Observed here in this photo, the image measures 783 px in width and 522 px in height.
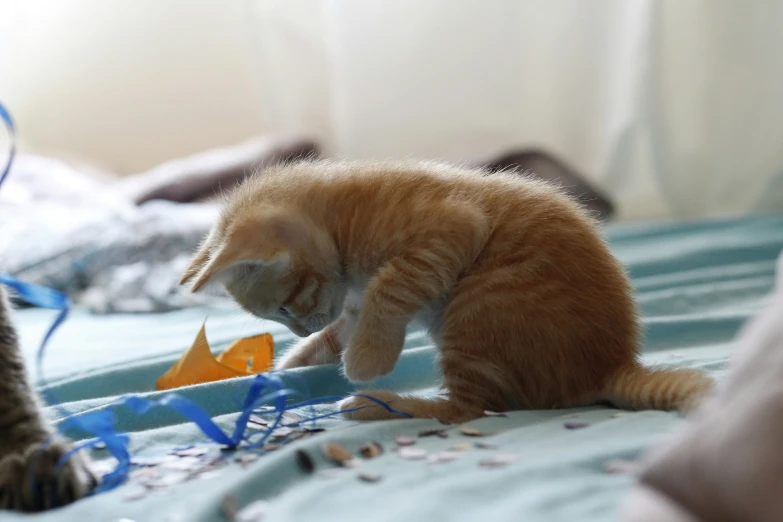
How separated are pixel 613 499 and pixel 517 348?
341 millimetres

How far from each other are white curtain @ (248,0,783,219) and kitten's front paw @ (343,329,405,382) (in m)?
1.68

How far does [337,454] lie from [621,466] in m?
0.27

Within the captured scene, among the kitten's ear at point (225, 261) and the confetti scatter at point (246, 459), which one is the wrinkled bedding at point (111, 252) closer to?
the kitten's ear at point (225, 261)

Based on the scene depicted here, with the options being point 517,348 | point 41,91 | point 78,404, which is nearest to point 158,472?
point 78,404

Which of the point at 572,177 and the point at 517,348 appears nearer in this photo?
the point at 517,348

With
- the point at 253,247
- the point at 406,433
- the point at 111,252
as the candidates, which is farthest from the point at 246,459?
the point at 111,252

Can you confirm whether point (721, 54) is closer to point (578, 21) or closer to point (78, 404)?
point (578, 21)

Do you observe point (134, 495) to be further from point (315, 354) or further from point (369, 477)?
point (315, 354)

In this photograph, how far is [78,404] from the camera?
110 centimetres

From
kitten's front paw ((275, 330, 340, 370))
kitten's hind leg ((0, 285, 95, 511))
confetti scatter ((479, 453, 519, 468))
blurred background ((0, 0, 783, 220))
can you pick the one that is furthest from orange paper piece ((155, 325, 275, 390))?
blurred background ((0, 0, 783, 220))

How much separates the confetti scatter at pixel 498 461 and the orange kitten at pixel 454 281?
0.19 m

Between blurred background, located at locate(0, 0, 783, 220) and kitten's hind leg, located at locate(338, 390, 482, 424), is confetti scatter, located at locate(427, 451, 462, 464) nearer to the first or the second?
kitten's hind leg, located at locate(338, 390, 482, 424)

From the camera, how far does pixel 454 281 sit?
1063 mm

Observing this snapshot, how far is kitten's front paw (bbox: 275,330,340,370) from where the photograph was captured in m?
1.27
